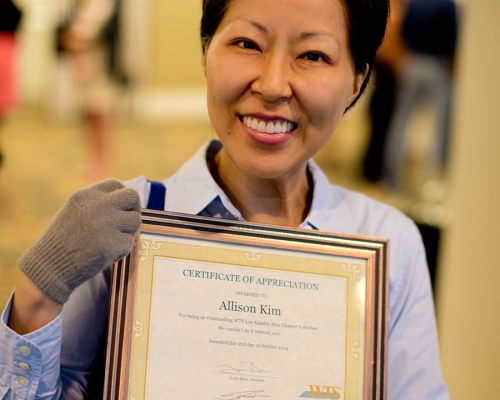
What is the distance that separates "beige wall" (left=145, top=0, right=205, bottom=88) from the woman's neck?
6.78 metres

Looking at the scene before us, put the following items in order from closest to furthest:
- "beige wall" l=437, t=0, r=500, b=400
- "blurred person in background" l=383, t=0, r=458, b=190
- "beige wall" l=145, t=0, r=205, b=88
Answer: "beige wall" l=437, t=0, r=500, b=400 < "blurred person in background" l=383, t=0, r=458, b=190 < "beige wall" l=145, t=0, r=205, b=88

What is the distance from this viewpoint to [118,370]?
976 millimetres

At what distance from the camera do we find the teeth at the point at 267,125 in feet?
3.42

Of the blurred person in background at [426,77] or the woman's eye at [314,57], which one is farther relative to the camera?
the blurred person in background at [426,77]

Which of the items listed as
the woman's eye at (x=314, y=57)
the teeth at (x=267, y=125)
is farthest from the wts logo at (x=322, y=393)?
the woman's eye at (x=314, y=57)

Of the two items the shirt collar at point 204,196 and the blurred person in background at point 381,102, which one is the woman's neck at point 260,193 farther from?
the blurred person in background at point 381,102

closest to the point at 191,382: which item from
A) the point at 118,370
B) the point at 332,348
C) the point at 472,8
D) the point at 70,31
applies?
the point at 118,370

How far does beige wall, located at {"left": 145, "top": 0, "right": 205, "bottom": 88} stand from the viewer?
7918mm

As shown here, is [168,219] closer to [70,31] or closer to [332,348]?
[332,348]

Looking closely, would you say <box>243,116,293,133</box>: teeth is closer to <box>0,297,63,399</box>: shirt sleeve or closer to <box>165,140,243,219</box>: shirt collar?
<box>165,140,243,219</box>: shirt collar

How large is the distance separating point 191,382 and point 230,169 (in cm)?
40

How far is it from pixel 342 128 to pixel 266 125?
6421mm

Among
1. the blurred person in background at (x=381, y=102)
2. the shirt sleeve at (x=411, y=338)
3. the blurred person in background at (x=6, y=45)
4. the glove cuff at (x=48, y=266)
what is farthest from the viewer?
the blurred person in background at (x=381, y=102)
